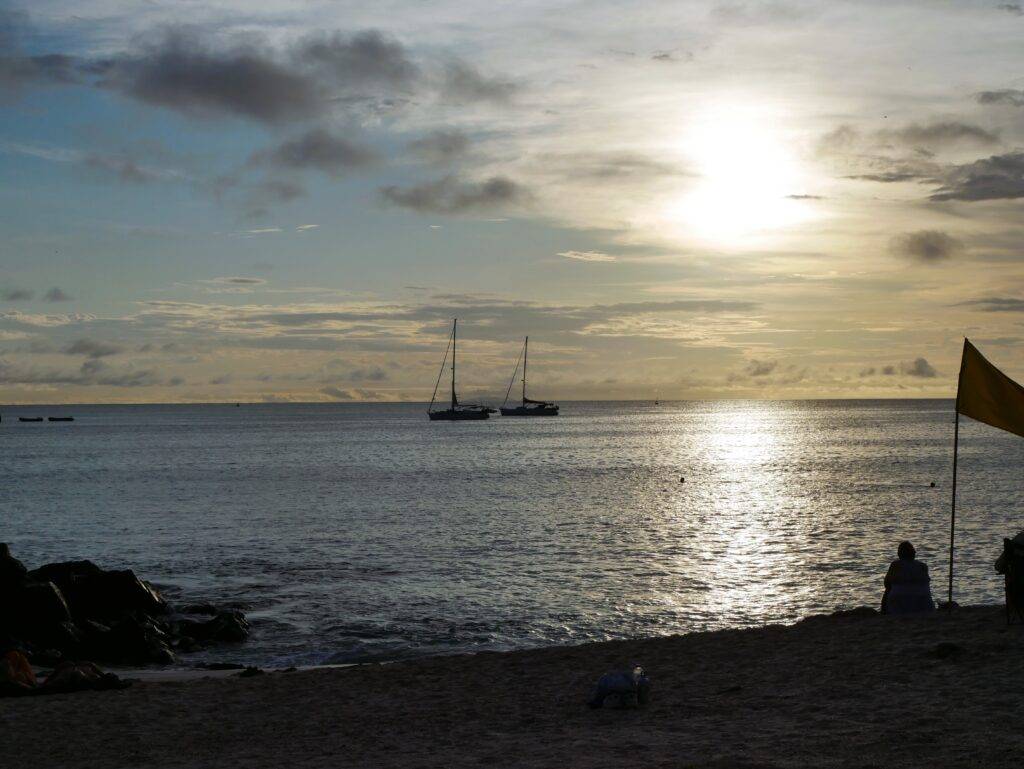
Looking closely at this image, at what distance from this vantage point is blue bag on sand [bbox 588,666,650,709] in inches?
540

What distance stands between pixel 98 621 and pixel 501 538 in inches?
815

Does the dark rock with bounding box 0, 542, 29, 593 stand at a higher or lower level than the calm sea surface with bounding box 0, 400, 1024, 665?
higher

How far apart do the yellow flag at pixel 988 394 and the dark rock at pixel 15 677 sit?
16.0m

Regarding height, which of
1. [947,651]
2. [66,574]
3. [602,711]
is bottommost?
[66,574]

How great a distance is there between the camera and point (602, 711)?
13.7 metres

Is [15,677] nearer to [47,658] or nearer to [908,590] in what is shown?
[47,658]

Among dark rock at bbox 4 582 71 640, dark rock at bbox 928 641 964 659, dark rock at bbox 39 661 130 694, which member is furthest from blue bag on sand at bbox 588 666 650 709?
dark rock at bbox 4 582 71 640

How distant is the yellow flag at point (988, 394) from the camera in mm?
15633

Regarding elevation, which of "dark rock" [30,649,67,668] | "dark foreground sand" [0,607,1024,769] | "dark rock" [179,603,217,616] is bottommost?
"dark rock" [179,603,217,616]

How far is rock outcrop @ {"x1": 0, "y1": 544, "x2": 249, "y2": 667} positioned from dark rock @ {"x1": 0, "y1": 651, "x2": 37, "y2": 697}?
15.0ft

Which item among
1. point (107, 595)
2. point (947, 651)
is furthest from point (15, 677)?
point (947, 651)

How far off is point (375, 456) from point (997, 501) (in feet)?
251

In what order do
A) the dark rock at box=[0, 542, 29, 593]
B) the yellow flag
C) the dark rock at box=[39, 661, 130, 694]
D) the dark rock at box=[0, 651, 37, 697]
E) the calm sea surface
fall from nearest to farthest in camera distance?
the yellow flag, the dark rock at box=[0, 651, 37, 697], the dark rock at box=[39, 661, 130, 694], the dark rock at box=[0, 542, 29, 593], the calm sea surface

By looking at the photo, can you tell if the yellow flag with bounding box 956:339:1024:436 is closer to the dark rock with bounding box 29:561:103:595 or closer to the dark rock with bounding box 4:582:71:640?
the dark rock with bounding box 4:582:71:640
